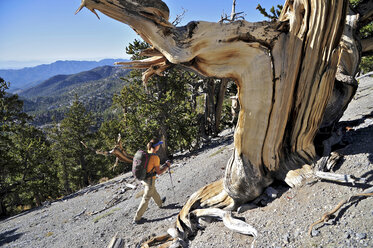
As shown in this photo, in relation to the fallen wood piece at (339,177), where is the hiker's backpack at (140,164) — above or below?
above

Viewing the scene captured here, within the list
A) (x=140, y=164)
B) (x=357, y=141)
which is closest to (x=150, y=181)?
(x=140, y=164)

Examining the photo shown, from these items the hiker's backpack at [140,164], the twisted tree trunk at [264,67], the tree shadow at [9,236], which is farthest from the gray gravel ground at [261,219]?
the hiker's backpack at [140,164]

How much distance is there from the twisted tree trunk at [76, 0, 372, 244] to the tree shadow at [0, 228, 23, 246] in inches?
229

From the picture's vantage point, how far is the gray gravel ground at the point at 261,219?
8.15 ft

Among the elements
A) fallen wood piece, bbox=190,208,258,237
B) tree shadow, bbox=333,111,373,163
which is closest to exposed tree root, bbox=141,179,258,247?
fallen wood piece, bbox=190,208,258,237

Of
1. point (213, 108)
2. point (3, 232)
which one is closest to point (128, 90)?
point (213, 108)

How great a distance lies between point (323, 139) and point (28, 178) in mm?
15756

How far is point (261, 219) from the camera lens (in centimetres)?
326

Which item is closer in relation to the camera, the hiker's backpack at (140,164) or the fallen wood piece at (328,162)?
the fallen wood piece at (328,162)

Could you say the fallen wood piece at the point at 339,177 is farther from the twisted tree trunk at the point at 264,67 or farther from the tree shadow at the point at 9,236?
the tree shadow at the point at 9,236

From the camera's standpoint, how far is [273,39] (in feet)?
10.4

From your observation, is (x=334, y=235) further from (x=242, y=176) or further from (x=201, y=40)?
(x=201, y=40)

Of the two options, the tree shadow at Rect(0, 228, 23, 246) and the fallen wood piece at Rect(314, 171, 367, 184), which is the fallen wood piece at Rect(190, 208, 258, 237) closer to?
the fallen wood piece at Rect(314, 171, 367, 184)

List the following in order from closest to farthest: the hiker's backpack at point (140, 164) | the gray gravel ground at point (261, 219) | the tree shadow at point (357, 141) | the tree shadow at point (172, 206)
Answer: the gray gravel ground at point (261, 219), the tree shadow at point (357, 141), the hiker's backpack at point (140, 164), the tree shadow at point (172, 206)
